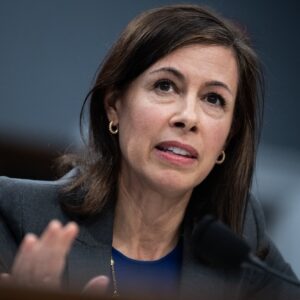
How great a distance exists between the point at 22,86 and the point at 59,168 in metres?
1.03

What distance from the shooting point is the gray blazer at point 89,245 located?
167 cm

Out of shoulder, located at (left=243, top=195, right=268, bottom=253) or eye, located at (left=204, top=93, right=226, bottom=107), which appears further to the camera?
shoulder, located at (left=243, top=195, right=268, bottom=253)

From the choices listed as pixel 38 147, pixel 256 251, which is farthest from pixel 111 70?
pixel 38 147

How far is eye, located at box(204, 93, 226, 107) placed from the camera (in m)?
1.69

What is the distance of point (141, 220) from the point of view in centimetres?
Answer: 176

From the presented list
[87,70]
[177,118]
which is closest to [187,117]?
[177,118]

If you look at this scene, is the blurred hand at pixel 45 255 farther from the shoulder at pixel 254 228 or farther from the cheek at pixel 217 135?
the shoulder at pixel 254 228

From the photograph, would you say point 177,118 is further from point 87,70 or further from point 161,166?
point 87,70

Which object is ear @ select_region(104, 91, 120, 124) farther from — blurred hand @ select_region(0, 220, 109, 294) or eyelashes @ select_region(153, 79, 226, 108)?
blurred hand @ select_region(0, 220, 109, 294)

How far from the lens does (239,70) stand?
1770 mm

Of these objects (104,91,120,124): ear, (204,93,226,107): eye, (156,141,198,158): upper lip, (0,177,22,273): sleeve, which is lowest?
(0,177,22,273): sleeve

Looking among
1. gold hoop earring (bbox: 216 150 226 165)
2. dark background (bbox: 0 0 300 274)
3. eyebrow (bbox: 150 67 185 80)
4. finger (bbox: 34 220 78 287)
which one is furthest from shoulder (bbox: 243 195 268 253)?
dark background (bbox: 0 0 300 274)

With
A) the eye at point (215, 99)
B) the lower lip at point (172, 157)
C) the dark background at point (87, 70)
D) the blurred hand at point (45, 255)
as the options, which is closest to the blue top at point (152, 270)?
the lower lip at point (172, 157)

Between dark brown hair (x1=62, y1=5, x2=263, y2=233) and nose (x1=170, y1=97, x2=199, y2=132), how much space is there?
0.38 ft
